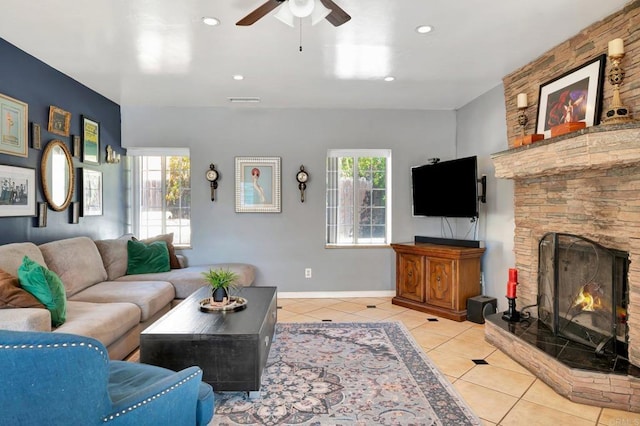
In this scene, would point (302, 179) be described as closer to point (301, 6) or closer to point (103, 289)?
point (103, 289)

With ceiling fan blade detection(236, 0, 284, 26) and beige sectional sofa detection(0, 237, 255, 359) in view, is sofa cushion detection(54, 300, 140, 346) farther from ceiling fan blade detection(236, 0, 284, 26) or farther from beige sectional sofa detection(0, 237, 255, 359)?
ceiling fan blade detection(236, 0, 284, 26)

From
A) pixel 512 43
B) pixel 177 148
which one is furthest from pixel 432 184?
pixel 177 148

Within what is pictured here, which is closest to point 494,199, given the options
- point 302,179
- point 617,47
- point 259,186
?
point 617,47

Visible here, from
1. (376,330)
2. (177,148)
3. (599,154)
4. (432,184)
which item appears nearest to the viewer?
(599,154)

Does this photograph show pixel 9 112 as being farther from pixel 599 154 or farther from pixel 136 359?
pixel 599 154

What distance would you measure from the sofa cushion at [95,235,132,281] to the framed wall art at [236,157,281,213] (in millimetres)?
1421

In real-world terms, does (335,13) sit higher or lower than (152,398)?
higher

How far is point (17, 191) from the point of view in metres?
3.05

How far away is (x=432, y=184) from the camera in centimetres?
446

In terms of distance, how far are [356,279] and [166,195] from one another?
2.79 meters

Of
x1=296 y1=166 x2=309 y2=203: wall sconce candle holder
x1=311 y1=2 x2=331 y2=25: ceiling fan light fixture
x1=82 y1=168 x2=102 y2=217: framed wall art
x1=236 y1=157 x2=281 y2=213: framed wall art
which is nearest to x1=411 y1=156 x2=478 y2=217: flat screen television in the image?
x1=296 y1=166 x2=309 y2=203: wall sconce candle holder

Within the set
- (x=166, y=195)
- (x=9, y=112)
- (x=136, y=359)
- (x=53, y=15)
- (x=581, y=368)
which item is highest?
(x=53, y=15)

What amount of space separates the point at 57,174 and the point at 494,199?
440 cm

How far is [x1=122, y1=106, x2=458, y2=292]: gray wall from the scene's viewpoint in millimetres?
4855
